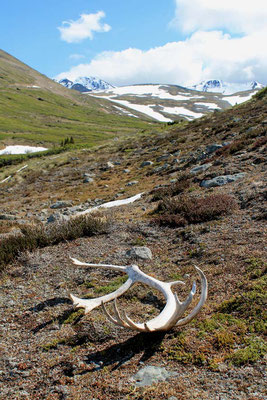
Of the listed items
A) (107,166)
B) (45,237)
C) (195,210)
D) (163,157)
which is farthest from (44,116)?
(195,210)

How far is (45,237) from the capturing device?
8.76 metres

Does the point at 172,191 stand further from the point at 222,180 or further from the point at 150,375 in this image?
the point at 150,375

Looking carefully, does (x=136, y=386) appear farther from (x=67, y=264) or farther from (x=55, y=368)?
(x=67, y=264)

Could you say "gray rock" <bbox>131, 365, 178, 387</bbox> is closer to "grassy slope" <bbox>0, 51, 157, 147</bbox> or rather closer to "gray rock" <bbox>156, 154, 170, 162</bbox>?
"gray rock" <bbox>156, 154, 170, 162</bbox>

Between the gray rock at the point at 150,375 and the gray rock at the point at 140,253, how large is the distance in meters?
3.55

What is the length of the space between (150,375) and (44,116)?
126 meters

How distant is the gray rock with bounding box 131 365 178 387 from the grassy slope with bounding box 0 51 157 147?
67806mm

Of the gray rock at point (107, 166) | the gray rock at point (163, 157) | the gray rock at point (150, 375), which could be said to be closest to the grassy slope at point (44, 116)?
the gray rock at point (107, 166)

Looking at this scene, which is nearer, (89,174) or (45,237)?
(45,237)

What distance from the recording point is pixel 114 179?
2330 centimetres

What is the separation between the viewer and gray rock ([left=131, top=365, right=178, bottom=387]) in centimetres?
343

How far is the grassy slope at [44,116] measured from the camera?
79488mm

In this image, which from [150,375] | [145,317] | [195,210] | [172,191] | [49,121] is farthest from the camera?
[49,121]

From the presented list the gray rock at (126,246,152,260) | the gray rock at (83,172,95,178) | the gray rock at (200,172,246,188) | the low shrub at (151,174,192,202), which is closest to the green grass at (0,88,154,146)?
the gray rock at (83,172,95,178)
